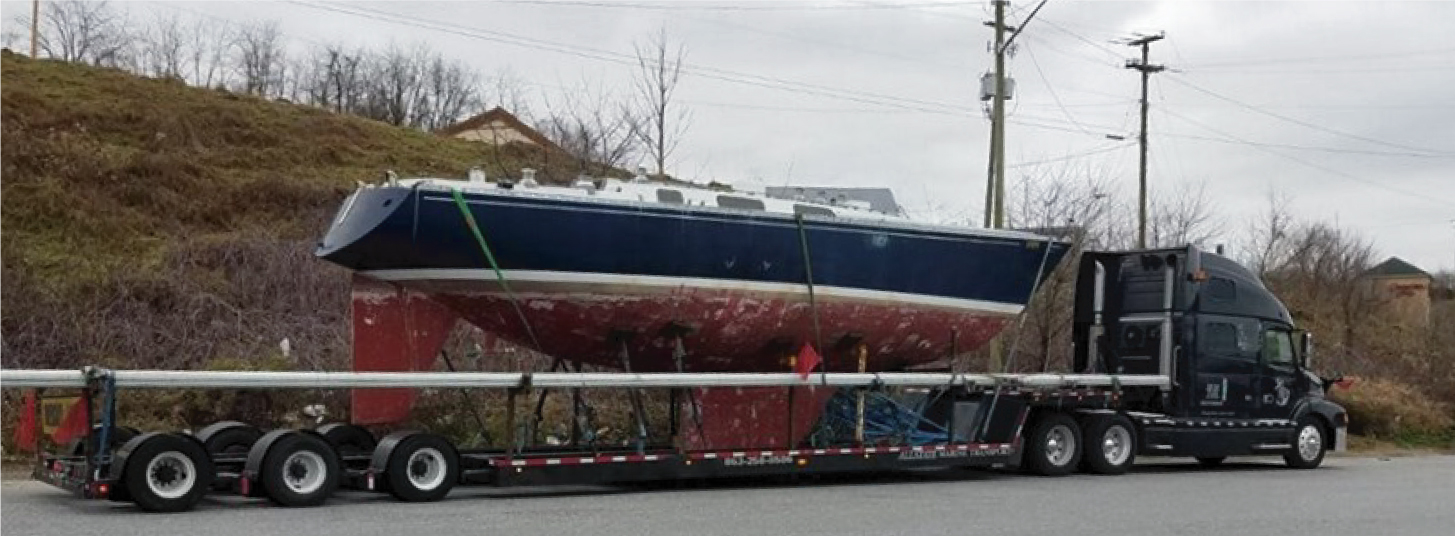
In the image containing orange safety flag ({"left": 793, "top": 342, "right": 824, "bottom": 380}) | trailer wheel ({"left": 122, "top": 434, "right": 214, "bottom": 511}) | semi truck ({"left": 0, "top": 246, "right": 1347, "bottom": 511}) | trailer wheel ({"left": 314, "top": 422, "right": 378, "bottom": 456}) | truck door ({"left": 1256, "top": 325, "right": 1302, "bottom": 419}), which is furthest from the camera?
truck door ({"left": 1256, "top": 325, "right": 1302, "bottom": 419})

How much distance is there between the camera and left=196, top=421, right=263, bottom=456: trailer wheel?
1341cm

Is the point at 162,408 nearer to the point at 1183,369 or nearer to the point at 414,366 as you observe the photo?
the point at 414,366

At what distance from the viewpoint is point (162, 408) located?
17.6m

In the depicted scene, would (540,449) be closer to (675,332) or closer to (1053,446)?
(675,332)

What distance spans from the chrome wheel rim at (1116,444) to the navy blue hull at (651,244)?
8.17ft

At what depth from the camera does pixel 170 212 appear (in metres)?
27.8

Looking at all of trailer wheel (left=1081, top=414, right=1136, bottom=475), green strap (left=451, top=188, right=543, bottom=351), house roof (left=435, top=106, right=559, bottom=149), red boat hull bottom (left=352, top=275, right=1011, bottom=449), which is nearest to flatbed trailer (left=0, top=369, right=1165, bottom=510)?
trailer wheel (left=1081, top=414, right=1136, bottom=475)

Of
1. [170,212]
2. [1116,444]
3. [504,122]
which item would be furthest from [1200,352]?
[504,122]

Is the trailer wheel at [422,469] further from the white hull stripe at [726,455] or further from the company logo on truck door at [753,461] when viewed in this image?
the company logo on truck door at [753,461]

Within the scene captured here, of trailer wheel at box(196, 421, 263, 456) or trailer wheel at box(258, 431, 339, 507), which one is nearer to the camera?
trailer wheel at box(258, 431, 339, 507)

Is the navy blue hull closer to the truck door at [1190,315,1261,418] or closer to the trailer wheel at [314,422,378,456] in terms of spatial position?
the trailer wheel at [314,422,378,456]

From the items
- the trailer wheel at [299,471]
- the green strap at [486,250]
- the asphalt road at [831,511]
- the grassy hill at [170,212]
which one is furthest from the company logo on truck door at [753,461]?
the grassy hill at [170,212]

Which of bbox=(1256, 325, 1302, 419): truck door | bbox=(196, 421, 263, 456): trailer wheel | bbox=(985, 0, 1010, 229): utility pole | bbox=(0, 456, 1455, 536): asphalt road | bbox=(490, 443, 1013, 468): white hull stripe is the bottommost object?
bbox=(0, 456, 1455, 536): asphalt road

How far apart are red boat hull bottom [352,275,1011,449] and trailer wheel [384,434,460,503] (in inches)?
50.1
